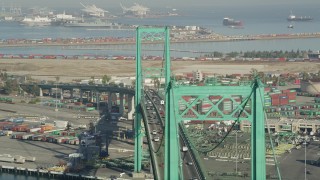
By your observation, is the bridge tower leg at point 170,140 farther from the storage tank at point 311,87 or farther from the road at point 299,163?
the storage tank at point 311,87

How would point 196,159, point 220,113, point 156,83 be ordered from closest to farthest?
point 220,113, point 196,159, point 156,83

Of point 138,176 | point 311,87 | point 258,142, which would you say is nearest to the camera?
point 258,142

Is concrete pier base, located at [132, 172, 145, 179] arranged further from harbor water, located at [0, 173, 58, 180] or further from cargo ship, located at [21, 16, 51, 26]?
cargo ship, located at [21, 16, 51, 26]

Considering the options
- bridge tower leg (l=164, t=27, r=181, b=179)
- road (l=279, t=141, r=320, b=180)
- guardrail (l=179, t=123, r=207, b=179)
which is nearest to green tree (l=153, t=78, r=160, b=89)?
road (l=279, t=141, r=320, b=180)

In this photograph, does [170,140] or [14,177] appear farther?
[14,177]

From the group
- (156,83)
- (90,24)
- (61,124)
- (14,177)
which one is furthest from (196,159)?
(90,24)

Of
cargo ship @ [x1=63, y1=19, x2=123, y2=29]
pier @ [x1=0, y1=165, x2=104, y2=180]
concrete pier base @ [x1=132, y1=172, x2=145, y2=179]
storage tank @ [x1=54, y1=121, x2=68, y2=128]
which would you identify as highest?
cargo ship @ [x1=63, y1=19, x2=123, y2=29]

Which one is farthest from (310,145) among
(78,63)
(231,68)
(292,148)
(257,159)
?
(78,63)

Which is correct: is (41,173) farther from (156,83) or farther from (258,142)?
(156,83)

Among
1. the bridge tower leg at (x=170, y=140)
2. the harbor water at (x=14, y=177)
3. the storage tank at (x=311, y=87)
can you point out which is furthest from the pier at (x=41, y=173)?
the storage tank at (x=311, y=87)
